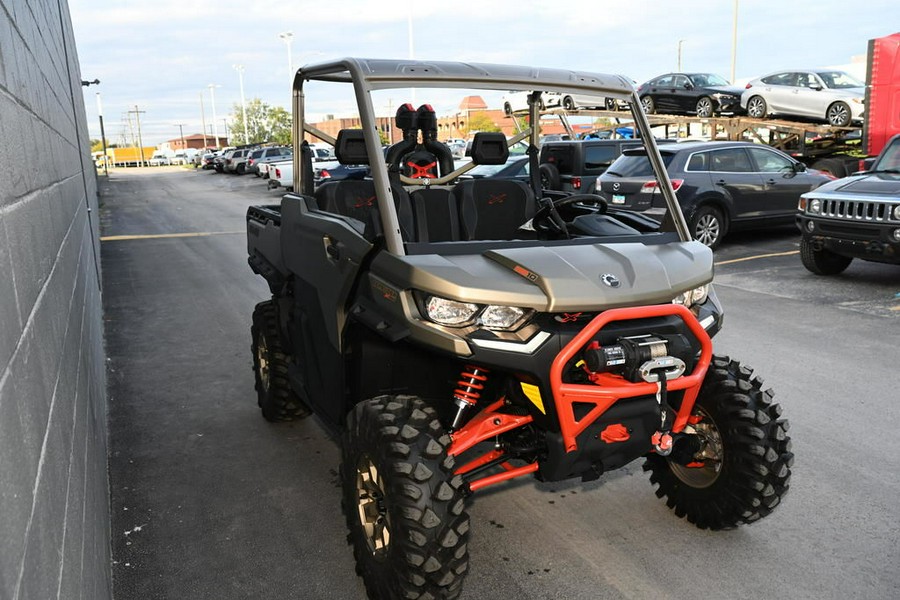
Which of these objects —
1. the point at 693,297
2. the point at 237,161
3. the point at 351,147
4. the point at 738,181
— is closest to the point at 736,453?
the point at 693,297

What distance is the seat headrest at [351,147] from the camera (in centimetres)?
356

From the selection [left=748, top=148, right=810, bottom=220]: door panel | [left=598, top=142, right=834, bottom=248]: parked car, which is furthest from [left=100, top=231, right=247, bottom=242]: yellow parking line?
[left=748, top=148, right=810, bottom=220]: door panel

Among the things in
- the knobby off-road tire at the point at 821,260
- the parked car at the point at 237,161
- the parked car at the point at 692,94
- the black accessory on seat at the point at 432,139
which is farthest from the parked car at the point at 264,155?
the black accessory on seat at the point at 432,139

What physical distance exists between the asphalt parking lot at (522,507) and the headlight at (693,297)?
1.17m

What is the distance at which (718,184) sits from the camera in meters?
12.2

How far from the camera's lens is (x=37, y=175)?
7.81 feet

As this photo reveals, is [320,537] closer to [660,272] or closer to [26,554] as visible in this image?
[660,272]

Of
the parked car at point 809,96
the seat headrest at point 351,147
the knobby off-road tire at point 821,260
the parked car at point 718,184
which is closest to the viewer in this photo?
the seat headrest at point 351,147

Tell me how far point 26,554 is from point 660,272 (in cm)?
256

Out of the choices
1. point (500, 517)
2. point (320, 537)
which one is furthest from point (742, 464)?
point (320, 537)

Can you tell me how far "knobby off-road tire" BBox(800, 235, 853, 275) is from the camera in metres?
9.88

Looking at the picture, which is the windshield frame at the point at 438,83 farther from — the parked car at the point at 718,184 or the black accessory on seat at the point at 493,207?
the parked car at the point at 718,184

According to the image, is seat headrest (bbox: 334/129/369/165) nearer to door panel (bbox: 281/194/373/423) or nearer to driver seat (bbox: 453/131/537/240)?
door panel (bbox: 281/194/373/423)

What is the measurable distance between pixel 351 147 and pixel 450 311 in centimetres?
107
